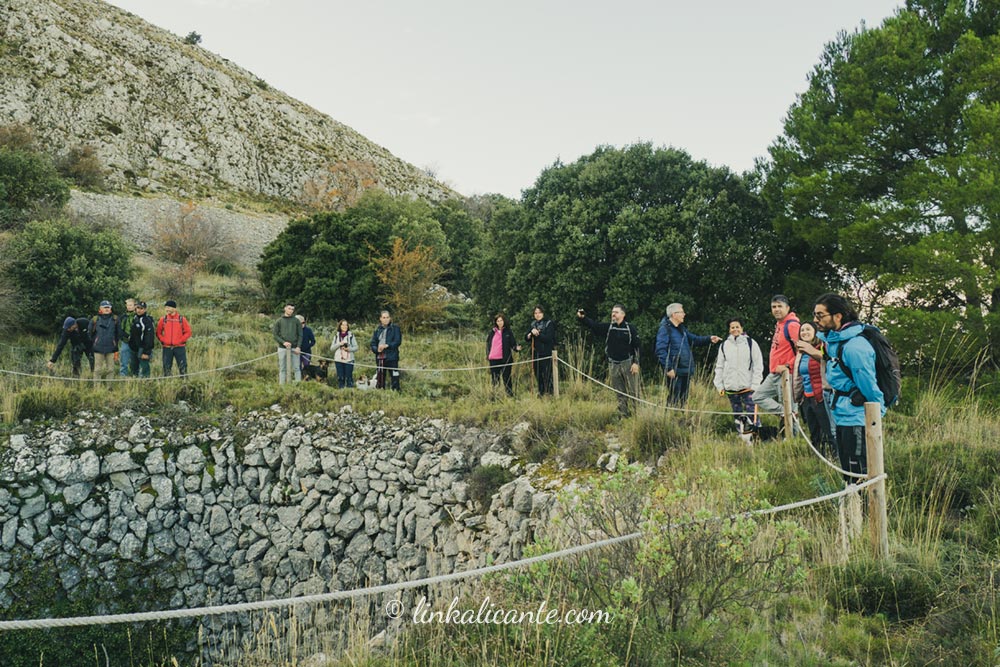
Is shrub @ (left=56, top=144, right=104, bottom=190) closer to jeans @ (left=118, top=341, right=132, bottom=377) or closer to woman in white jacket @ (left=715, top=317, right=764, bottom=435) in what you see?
jeans @ (left=118, top=341, right=132, bottom=377)

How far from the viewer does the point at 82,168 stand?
31.1 m

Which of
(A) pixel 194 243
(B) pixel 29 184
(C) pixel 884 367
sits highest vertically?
(B) pixel 29 184

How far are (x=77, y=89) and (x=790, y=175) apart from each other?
42.4 metres

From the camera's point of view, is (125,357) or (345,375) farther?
(345,375)

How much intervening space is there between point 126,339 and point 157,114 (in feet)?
121

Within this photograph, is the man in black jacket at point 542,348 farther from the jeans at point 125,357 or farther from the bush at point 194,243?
the bush at point 194,243

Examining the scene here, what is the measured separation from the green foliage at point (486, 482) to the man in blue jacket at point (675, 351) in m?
2.30

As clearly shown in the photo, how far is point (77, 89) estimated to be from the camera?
37.2 m

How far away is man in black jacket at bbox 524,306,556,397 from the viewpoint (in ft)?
31.3

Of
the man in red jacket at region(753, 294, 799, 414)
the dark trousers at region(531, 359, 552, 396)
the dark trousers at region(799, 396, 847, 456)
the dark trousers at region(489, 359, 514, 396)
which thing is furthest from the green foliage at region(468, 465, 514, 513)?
the dark trousers at region(799, 396, 847, 456)

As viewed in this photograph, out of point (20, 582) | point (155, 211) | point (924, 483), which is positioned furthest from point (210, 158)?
point (924, 483)

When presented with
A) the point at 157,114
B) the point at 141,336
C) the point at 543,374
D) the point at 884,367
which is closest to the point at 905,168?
the point at 543,374

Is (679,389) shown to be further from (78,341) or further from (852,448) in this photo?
(78,341)

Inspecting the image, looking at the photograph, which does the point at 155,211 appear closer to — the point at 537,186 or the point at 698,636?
the point at 537,186
